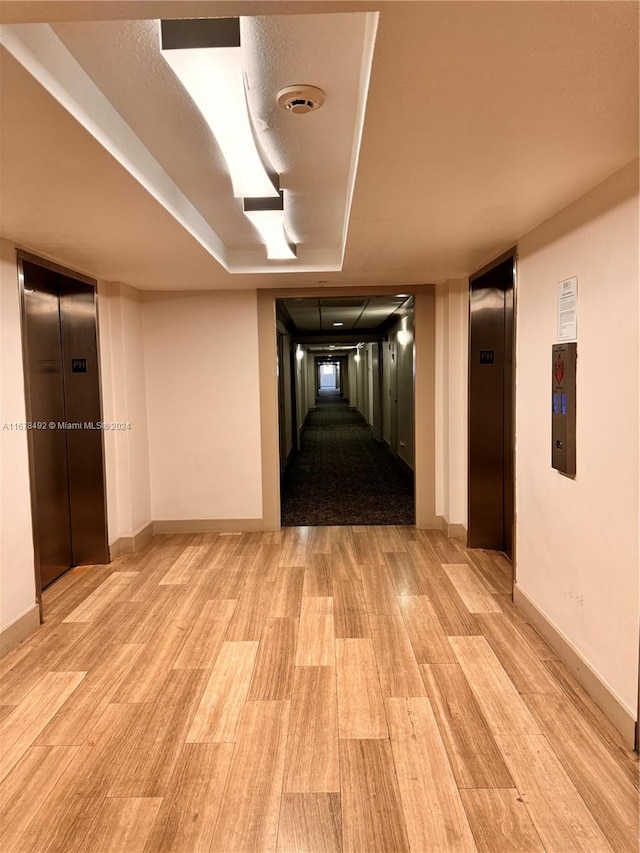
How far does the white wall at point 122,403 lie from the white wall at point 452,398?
113 inches

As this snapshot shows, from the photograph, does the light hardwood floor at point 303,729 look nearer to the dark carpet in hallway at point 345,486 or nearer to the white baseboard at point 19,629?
the white baseboard at point 19,629

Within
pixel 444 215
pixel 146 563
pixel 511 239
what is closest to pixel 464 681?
pixel 444 215

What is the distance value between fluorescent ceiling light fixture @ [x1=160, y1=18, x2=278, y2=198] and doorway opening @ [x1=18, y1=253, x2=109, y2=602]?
2214 mm

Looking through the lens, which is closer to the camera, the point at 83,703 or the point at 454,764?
the point at 454,764

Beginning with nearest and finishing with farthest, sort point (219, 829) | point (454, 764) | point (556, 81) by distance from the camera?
point (556, 81)
point (219, 829)
point (454, 764)

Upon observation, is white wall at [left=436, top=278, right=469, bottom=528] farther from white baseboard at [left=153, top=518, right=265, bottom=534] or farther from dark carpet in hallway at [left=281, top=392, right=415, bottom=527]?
white baseboard at [left=153, top=518, right=265, bottom=534]

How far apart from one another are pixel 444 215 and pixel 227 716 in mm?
2661

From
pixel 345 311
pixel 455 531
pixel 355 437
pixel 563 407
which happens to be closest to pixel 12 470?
pixel 563 407

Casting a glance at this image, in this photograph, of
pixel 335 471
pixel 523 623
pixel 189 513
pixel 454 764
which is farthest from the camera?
pixel 335 471

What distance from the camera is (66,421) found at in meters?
4.24

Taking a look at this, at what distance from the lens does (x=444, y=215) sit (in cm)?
274

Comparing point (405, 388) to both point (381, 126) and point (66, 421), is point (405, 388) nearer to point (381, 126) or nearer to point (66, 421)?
point (66, 421)

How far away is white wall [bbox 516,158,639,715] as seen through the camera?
83.6 inches

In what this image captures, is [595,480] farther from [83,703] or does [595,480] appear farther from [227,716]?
[83,703]
